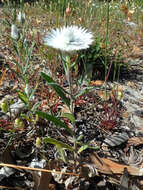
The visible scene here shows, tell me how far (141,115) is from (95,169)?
1.55 feet

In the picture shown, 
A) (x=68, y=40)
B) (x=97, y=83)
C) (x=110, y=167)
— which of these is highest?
(x=68, y=40)

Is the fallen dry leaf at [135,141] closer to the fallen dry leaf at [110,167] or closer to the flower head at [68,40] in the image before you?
the fallen dry leaf at [110,167]

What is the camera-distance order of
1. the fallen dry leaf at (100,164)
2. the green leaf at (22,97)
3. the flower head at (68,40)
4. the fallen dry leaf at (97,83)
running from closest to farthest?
1. the flower head at (68,40)
2. the fallen dry leaf at (100,164)
3. the green leaf at (22,97)
4. the fallen dry leaf at (97,83)

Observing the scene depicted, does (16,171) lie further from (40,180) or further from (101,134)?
(101,134)

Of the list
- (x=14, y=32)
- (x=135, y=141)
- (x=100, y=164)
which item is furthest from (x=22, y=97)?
(x=135, y=141)

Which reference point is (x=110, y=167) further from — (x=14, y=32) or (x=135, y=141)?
(x=14, y=32)

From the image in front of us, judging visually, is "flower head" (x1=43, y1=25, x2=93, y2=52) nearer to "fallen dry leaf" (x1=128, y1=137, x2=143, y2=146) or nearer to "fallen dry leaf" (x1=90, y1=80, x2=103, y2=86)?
"fallen dry leaf" (x1=128, y1=137, x2=143, y2=146)

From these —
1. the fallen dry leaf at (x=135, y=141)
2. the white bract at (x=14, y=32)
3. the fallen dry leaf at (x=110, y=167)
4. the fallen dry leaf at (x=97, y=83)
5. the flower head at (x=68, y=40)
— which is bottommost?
the fallen dry leaf at (x=110, y=167)

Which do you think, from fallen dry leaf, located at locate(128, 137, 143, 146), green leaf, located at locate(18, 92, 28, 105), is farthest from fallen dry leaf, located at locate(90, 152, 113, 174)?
green leaf, located at locate(18, 92, 28, 105)

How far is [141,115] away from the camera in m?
1.07

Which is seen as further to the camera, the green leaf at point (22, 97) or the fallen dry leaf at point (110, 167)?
the green leaf at point (22, 97)

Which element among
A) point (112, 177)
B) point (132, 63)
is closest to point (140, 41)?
point (132, 63)

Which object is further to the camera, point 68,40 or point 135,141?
point 135,141

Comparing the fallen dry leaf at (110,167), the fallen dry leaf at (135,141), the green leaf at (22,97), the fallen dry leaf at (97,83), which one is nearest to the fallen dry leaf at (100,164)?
the fallen dry leaf at (110,167)
